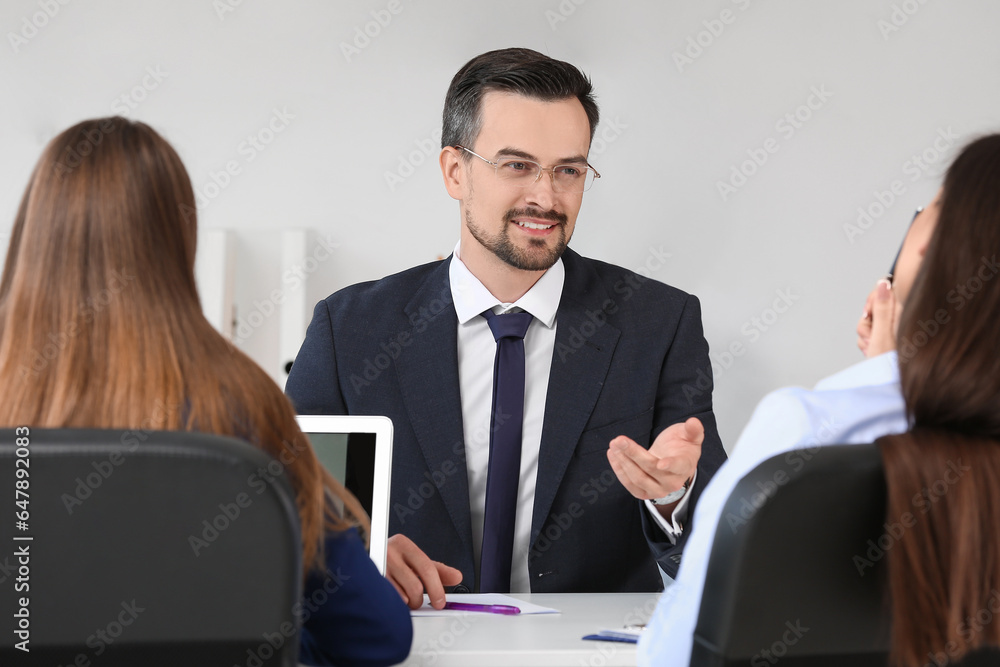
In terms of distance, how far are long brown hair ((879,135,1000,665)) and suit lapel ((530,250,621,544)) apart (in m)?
0.99

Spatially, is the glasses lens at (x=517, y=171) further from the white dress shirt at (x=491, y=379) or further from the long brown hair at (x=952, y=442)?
the long brown hair at (x=952, y=442)

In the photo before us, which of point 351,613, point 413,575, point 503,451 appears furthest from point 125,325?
point 503,451

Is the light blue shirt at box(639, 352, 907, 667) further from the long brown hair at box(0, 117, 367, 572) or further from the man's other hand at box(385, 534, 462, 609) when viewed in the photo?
the man's other hand at box(385, 534, 462, 609)

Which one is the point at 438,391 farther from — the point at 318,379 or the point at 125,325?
the point at 125,325

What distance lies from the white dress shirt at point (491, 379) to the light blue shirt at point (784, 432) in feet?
2.79

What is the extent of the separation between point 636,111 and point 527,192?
1.39 metres

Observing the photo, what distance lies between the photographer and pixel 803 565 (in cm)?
74

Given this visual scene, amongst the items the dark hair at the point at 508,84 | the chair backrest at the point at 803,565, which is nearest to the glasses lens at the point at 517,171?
the dark hair at the point at 508,84

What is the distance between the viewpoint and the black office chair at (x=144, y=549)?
65 centimetres

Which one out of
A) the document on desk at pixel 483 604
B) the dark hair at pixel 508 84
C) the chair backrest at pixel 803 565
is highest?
the dark hair at pixel 508 84

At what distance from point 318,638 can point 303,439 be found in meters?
0.26

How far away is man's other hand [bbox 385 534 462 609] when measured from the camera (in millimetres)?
1368

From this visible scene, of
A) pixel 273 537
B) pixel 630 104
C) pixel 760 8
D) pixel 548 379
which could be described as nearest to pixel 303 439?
pixel 273 537

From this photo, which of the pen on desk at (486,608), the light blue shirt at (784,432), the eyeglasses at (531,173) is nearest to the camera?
the light blue shirt at (784,432)
